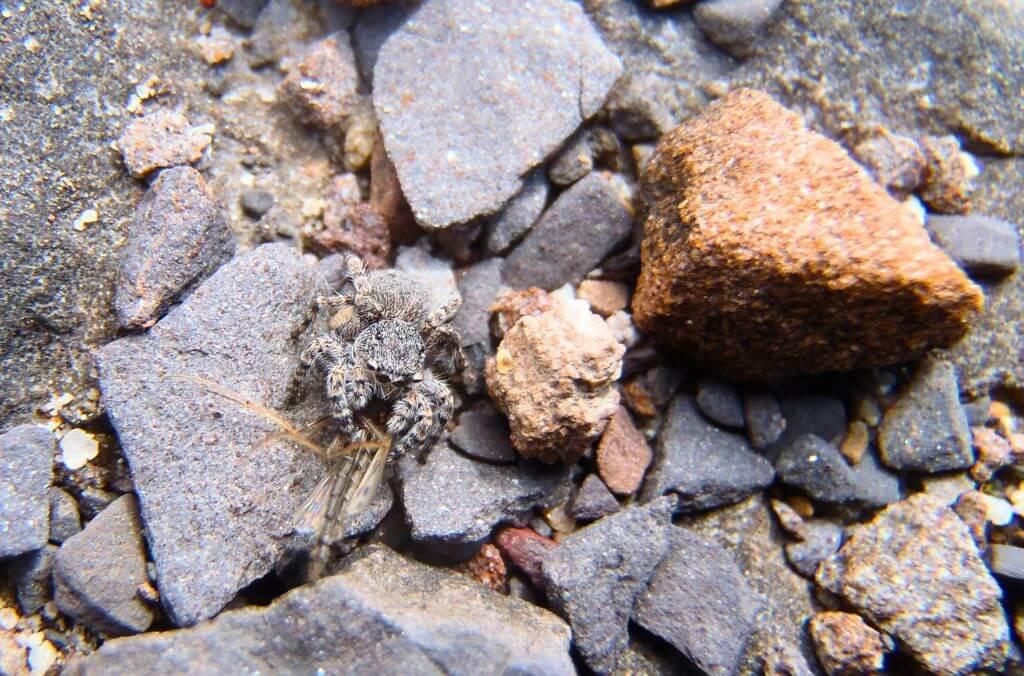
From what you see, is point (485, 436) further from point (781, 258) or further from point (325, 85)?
point (325, 85)

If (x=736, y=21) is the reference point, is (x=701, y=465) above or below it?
below

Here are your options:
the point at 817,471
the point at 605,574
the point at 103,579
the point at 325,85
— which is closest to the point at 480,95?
the point at 325,85

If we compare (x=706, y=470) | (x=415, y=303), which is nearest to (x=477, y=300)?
(x=415, y=303)

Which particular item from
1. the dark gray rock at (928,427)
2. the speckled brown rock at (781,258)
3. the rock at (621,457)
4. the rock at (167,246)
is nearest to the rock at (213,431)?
the rock at (167,246)

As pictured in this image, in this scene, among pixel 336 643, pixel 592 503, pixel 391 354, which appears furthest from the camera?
pixel 391 354

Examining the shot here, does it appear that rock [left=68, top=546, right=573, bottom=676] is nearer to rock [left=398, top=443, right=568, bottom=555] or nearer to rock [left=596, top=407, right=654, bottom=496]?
rock [left=398, top=443, right=568, bottom=555]

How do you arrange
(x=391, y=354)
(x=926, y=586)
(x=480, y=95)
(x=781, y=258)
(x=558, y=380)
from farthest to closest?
(x=480, y=95) → (x=391, y=354) → (x=926, y=586) → (x=558, y=380) → (x=781, y=258)

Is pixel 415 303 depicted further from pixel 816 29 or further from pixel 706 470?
pixel 816 29
